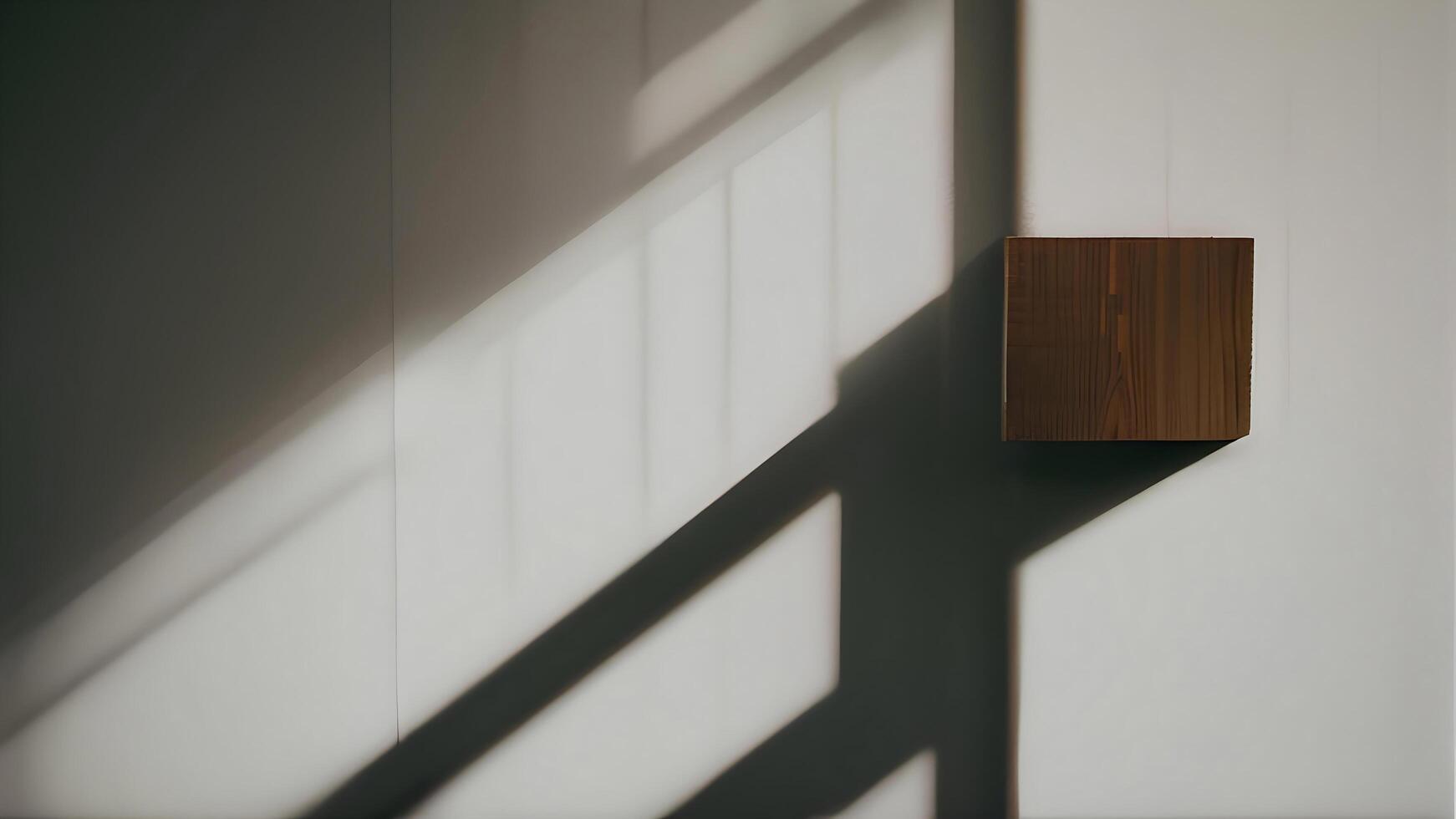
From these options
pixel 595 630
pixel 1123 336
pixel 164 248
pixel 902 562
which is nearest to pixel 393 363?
pixel 164 248

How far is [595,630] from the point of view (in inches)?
72.0

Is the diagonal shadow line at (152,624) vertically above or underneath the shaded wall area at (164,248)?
underneath

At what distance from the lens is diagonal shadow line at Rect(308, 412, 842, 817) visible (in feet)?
5.92

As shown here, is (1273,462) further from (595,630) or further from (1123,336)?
(595,630)

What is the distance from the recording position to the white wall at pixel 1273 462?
1756 millimetres

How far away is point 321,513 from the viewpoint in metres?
1.84

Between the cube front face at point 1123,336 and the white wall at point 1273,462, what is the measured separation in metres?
0.20

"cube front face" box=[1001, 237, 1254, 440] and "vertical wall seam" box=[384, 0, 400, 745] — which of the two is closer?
"cube front face" box=[1001, 237, 1254, 440]

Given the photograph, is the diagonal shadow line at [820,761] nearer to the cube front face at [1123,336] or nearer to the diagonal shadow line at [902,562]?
the diagonal shadow line at [902,562]

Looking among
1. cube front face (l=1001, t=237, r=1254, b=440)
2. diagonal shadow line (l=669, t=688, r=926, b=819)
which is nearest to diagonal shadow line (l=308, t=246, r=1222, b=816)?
diagonal shadow line (l=669, t=688, r=926, b=819)

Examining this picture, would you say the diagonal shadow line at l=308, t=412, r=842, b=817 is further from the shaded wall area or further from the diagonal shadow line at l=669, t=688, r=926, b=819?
the shaded wall area

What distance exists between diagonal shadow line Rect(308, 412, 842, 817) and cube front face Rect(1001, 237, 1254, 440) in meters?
0.43

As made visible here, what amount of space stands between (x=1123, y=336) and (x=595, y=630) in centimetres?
122

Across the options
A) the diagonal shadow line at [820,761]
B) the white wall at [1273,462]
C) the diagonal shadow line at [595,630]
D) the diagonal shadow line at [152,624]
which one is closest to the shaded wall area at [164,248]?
the diagonal shadow line at [152,624]
